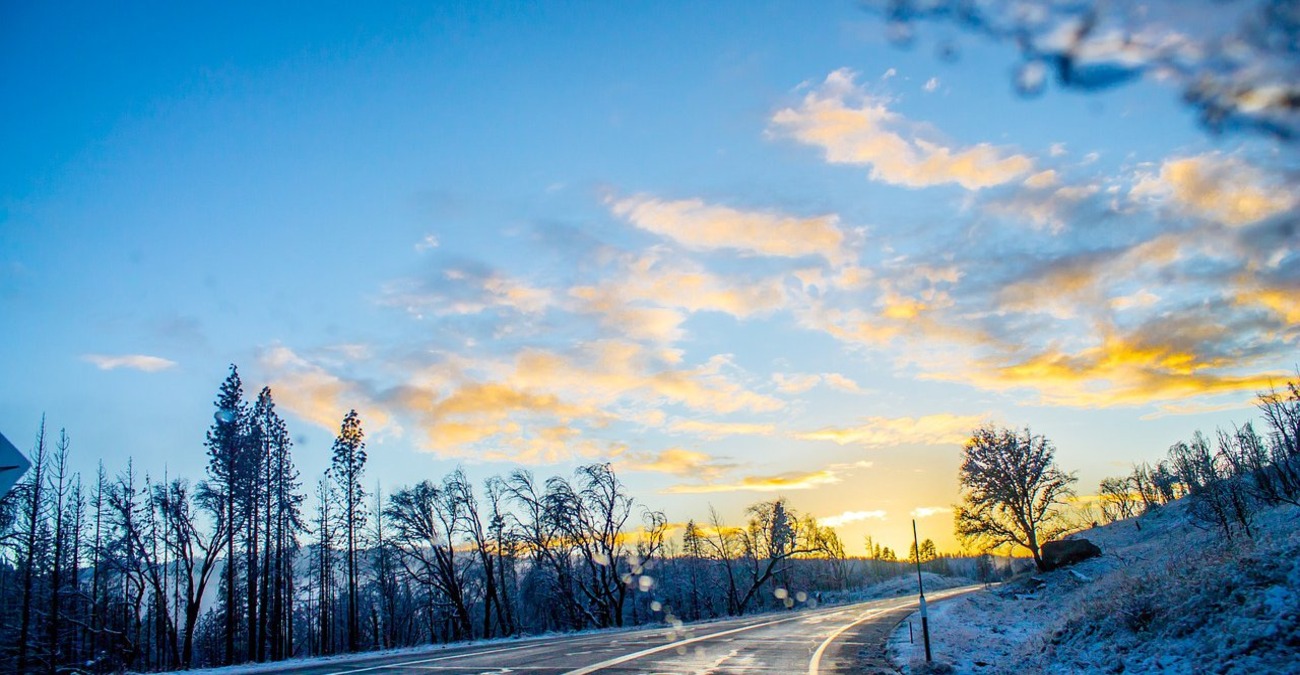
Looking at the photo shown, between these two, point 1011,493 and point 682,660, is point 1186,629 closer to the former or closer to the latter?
point 682,660

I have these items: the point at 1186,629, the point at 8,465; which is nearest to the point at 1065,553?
the point at 1186,629

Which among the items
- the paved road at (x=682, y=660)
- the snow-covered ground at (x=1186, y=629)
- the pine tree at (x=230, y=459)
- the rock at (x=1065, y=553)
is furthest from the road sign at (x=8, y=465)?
the rock at (x=1065, y=553)

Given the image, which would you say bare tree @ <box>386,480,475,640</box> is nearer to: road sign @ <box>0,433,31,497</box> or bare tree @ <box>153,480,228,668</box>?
bare tree @ <box>153,480,228,668</box>

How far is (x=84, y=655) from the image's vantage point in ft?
149

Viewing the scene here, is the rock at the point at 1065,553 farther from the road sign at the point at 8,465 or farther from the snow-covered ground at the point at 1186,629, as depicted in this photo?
the road sign at the point at 8,465

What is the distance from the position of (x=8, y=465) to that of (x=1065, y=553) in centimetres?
5137

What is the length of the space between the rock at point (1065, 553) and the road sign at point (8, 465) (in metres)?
50.4

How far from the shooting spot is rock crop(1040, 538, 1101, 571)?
139ft

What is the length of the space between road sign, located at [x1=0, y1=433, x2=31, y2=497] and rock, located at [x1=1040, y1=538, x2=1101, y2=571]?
50444mm

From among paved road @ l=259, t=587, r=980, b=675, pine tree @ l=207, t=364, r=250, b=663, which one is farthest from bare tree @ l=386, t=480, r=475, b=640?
paved road @ l=259, t=587, r=980, b=675

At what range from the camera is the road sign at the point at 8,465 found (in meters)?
7.86

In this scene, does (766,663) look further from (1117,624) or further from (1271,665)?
(1271,665)

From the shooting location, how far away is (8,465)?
7.95 m

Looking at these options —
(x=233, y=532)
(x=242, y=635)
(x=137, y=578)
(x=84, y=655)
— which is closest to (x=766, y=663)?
(x=233, y=532)
